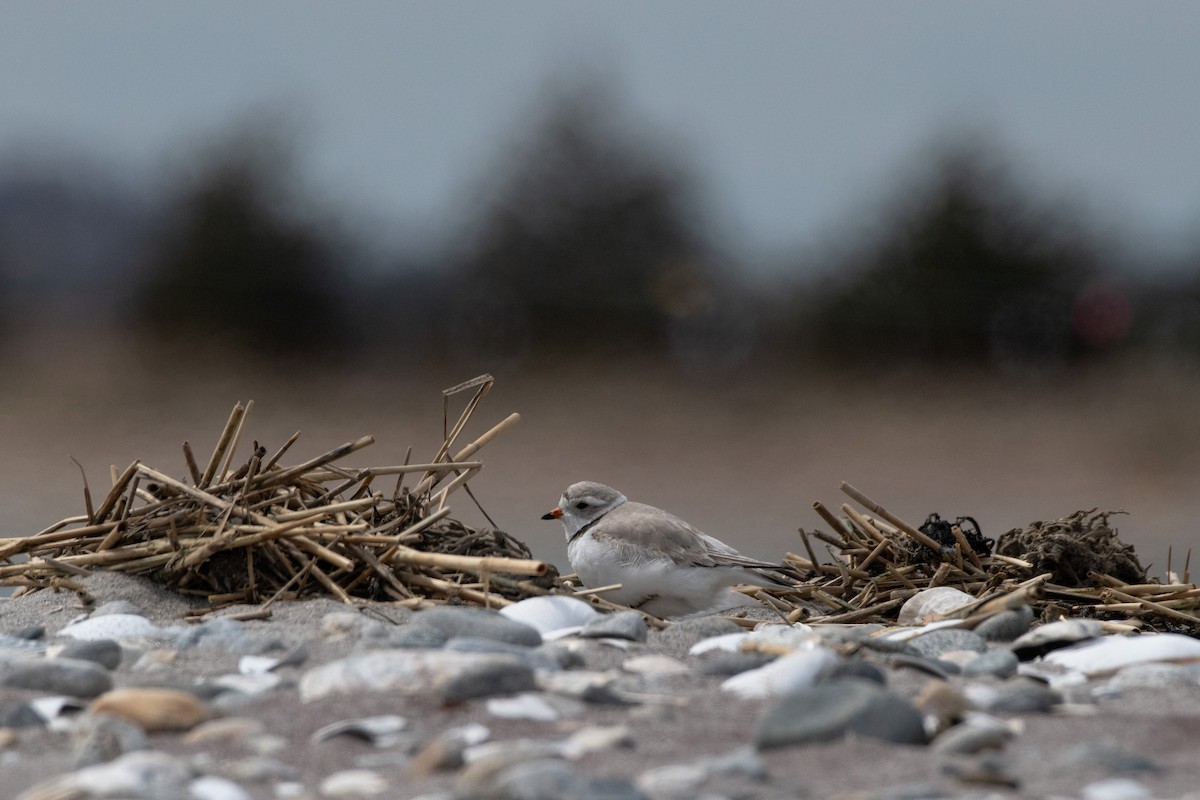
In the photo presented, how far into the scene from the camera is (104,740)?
1.83 metres

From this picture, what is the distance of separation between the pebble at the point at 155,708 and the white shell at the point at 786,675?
93 cm

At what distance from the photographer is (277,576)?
3.33m

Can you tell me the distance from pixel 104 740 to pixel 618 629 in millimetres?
1146

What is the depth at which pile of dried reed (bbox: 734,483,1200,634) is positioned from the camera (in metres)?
3.46

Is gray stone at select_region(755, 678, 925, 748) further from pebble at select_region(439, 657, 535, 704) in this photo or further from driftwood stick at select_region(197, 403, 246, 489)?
driftwood stick at select_region(197, 403, 246, 489)

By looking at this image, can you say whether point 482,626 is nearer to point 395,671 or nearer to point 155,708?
point 395,671

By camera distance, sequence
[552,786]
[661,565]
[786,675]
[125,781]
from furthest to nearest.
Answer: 1. [661,565]
2. [786,675]
3. [125,781]
4. [552,786]

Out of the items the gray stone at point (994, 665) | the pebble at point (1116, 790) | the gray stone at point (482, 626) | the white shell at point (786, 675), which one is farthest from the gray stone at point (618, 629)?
the pebble at point (1116, 790)

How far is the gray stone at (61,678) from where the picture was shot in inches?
87.1

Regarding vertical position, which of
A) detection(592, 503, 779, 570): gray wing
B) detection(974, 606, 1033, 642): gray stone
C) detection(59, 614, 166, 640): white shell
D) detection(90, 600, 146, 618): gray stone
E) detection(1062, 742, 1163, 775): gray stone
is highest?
detection(592, 503, 779, 570): gray wing

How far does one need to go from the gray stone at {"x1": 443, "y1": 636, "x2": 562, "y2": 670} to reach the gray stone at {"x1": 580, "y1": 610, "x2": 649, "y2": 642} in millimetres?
323

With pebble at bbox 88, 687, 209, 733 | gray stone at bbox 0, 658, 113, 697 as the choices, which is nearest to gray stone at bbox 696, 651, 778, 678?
pebble at bbox 88, 687, 209, 733

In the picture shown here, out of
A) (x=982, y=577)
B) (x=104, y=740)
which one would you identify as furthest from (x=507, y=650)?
(x=982, y=577)

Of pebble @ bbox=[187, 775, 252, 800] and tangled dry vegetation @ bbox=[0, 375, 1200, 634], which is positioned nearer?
pebble @ bbox=[187, 775, 252, 800]
